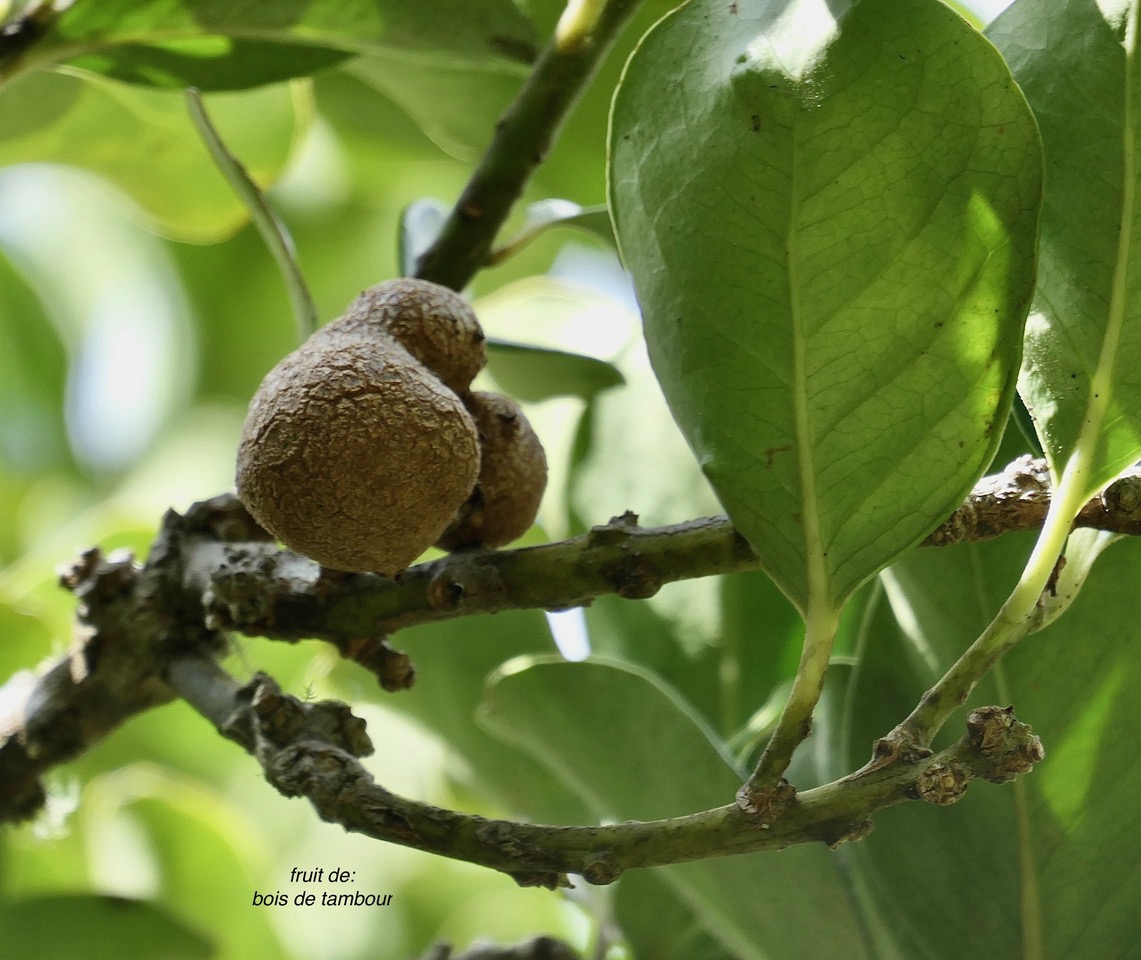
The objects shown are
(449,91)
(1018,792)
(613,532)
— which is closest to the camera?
(613,532)

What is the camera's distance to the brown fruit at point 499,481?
72cm

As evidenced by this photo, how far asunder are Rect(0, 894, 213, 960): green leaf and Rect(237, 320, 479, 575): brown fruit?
51 cm

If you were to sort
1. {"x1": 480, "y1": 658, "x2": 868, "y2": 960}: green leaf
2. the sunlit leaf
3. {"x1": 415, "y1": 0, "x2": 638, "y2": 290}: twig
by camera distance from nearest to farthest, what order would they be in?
{"x1": 480, "y1": 658, "x2": 868, "y2": 960}: green leaf → {"x1": 415, "y1": 0, "x2": 638, "y2": 290}: twig → the sunlit leaf

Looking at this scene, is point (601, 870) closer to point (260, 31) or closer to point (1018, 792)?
point (1018, 792)

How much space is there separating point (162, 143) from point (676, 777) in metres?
0.93

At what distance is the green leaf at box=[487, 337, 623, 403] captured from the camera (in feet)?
3.12

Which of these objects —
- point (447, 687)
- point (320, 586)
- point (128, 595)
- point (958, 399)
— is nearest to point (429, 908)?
point (447, 687)

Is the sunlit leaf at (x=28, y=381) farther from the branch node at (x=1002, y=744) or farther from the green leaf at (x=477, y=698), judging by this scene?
the branch node at (x=1002, y=744)

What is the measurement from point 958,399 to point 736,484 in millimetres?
107

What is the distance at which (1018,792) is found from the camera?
75cm

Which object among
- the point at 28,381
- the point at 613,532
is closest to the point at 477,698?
the point at 613,532

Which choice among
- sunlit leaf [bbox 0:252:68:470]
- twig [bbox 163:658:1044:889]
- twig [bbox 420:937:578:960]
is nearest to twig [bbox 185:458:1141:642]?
twig [bbox 163:658:1044:889]

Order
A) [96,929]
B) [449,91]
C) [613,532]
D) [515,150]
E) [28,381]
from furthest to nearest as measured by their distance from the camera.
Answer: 1. [28,381]
2. [449,91]
3. [96,929]
4. [515,150]
5. [613,532]

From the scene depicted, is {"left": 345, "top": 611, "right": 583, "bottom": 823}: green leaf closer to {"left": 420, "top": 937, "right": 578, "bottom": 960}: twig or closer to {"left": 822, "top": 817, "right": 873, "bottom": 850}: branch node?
{"left": 420, "top": 937, "right": 578, "bottom": 960}: twig
